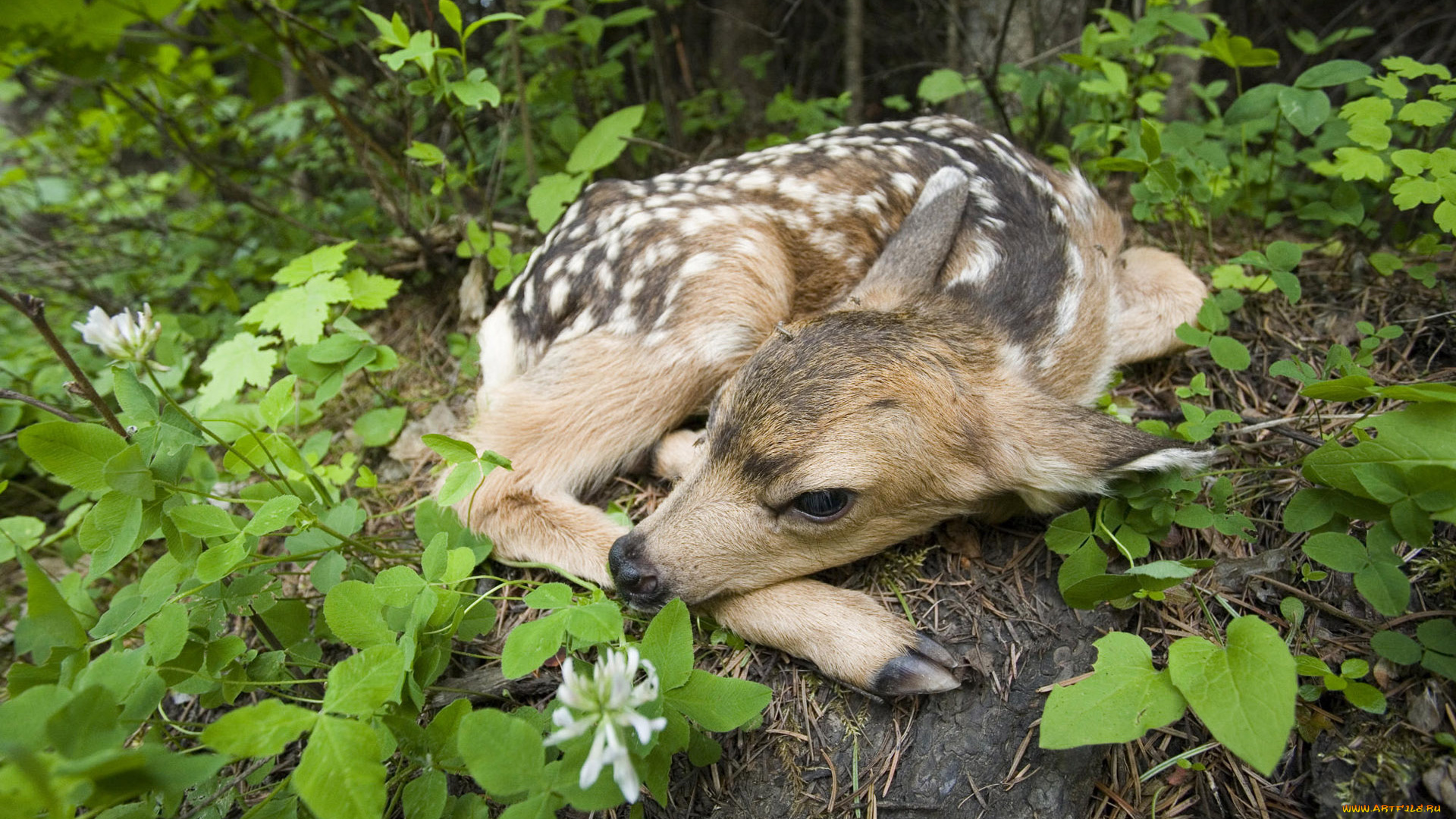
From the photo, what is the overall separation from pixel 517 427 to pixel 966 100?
3.23 metres

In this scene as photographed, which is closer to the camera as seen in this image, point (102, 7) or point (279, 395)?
point (279, 395)

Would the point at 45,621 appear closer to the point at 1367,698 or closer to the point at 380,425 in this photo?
the point at 380,425

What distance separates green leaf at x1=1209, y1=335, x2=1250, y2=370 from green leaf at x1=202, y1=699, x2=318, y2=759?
2548 mm

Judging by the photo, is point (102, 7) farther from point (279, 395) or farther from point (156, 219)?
point (279, 395)

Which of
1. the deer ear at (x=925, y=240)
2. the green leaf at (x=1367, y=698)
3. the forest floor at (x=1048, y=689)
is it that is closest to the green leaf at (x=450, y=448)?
the forest floor at (x=1048, y=689)

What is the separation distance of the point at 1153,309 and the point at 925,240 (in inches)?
34.4

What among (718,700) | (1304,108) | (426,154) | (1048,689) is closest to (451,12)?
(426,154)

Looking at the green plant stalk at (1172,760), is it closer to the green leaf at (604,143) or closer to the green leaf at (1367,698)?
the green leaf at (1367,698)

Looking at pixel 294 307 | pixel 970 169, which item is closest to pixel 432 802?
pixel 294 307

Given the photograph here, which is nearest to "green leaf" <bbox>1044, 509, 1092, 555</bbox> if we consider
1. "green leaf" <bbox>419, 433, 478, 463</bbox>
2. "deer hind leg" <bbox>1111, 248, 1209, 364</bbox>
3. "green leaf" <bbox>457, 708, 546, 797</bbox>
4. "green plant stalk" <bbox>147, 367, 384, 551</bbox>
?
"deer hind leg" <bbox>1111, 248, 1209, 364</bbox>

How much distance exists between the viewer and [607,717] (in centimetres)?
127

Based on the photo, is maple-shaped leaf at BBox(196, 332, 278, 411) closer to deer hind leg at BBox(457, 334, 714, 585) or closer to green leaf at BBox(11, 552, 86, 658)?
deer hind leg at BBox(457, 334, 714, 585)

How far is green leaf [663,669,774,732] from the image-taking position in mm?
1552

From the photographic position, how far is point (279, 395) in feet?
7.12
